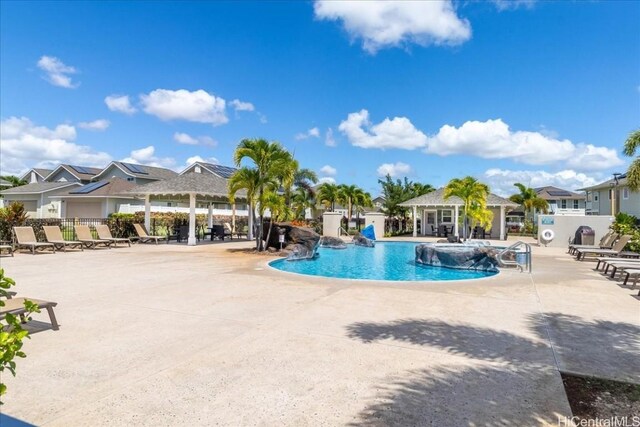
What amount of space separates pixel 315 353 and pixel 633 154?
22041 millimetres

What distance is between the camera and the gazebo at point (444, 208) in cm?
3105

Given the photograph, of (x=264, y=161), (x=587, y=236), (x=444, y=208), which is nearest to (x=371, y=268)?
(x=264, y=161)

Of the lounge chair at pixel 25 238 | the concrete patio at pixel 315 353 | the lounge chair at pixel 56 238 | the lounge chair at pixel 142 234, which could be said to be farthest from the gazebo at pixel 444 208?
the lounge chair at pixel 25 238

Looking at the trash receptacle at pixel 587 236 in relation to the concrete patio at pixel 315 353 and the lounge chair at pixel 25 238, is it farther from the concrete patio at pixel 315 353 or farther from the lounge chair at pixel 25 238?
the lounge chair at pixel 25 238

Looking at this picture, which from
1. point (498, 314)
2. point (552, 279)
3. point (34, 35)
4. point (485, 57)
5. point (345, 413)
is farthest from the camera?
point (485, 57)

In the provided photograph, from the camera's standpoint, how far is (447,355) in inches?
192

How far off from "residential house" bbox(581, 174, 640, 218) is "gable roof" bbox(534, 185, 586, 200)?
1466 cm

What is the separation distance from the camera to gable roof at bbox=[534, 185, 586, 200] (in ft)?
193

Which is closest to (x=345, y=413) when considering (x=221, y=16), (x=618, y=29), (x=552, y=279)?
(x=552, y=279)

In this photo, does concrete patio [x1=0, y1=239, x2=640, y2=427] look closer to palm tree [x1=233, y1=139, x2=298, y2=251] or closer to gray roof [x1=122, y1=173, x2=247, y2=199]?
palm tree [x1=233, y1=139, x2=298, y2=251]

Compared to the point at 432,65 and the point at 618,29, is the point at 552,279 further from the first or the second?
the point at 432,65

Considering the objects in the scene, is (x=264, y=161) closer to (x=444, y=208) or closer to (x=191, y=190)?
(x=191, y=190)

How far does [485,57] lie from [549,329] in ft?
56.0

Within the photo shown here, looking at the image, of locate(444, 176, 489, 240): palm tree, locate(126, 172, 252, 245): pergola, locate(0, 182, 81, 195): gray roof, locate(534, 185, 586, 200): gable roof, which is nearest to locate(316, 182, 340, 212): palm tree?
locate(126, 172, 252, 245): pergola
